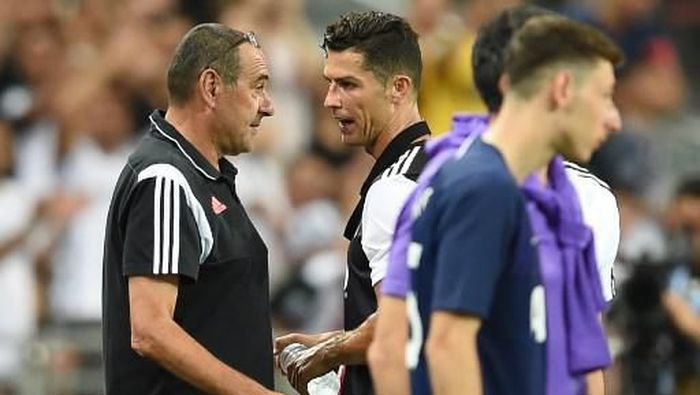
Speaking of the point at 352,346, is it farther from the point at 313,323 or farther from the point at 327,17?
the point at 327,17

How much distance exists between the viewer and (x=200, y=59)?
610 centimetres

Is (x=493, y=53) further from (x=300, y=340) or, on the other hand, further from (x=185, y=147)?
(x=300, y=340)

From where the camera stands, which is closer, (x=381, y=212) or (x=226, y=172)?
(x=381, y=212)

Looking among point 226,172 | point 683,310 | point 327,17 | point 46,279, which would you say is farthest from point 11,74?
point 226,172

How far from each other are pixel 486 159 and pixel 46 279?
6.97 metres

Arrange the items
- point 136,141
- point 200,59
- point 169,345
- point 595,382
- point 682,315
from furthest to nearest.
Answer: point 136,141
point 682,315
point 200,59
point 169,345
point 595,382

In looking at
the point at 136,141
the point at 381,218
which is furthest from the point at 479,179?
the point at 136,141

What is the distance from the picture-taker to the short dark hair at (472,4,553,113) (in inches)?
188

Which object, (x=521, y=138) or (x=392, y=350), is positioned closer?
(x=521, y=138)

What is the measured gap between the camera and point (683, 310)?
32.1 ft

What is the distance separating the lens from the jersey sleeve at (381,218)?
568 cm

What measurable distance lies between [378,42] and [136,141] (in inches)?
216

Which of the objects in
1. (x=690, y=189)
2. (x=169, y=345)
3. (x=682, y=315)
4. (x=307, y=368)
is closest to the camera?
(x=169, y=345)

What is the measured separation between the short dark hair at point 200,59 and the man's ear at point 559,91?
1.69 meters
